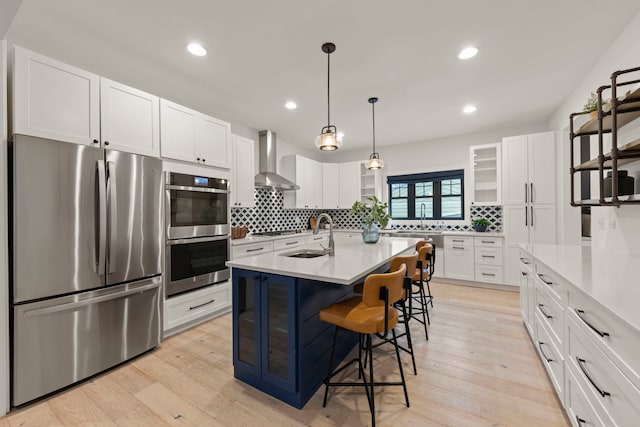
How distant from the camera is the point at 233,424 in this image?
1.63 metres

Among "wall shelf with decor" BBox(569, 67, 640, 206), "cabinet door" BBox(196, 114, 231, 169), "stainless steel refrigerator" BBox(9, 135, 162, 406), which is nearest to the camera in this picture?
"wall shelf with decor" BBox(569, 67, 640, 206)

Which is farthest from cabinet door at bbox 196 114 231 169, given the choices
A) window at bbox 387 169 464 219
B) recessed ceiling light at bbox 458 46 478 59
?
window at bbox 387 169 464 219

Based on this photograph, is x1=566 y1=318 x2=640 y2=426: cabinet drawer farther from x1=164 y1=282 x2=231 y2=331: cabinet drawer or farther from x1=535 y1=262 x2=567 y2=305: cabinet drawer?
x1=164 y1=282 x2=231 y2=331: cabinet drawer

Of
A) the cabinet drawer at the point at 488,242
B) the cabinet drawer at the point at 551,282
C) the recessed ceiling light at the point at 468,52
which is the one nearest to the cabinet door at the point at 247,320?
the cabinet drawer at the point at 551,282

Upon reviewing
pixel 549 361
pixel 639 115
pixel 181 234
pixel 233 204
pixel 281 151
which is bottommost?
pixel 549 361

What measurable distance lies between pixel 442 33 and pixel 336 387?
2.93 m

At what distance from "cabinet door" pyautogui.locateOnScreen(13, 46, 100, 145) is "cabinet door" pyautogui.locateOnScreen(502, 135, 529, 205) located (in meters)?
5.29

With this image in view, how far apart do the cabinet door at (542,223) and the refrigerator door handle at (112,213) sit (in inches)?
208

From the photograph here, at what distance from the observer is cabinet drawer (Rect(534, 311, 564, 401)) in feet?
5.44

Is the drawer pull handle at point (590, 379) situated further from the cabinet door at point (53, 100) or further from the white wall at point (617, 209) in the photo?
the cabinet door at point (53, 100)

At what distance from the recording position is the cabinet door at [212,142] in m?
3.13

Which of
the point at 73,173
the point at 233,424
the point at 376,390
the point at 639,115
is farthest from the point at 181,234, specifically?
the point at 639,115

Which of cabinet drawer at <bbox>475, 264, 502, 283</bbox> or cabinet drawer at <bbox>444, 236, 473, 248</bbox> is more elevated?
cabinet drawer at <bbox>444, 236, 473, 248</bbox>

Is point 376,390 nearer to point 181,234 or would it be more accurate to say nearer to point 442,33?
point 181,234
